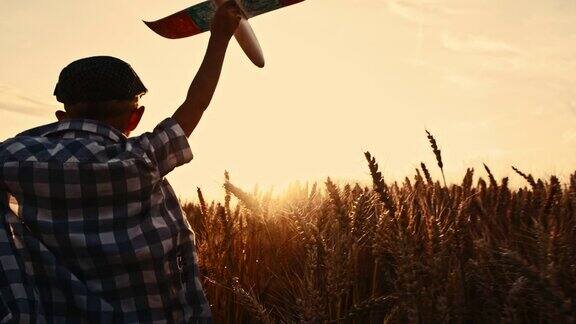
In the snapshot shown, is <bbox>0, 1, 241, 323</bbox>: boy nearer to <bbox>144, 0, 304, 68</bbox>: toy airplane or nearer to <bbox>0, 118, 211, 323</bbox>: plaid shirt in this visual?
<bbox>0, 118, 211, 323</bbox>: plaid shirt

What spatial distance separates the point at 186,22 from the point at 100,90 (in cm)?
35

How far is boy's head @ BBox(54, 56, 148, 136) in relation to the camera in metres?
1.81

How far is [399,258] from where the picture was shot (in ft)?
4.03

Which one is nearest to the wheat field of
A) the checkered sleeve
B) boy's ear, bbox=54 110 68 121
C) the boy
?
the boy

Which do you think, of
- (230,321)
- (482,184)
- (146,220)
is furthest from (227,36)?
(482,184)

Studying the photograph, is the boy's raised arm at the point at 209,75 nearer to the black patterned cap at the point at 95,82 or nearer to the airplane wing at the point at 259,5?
the airplane wing at the point at 259,5

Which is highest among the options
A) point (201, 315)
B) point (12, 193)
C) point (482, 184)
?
point (482, 184)

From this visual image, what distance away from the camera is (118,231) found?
1651 mm

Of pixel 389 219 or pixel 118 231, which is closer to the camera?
pixel 389 219

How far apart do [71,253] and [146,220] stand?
195mm

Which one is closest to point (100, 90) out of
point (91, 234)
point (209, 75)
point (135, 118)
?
point (135, 118)

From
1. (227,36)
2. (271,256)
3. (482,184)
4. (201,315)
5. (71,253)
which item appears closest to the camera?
(71,253)

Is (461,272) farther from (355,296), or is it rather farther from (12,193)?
(12,193)

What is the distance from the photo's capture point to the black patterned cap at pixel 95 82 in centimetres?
181
